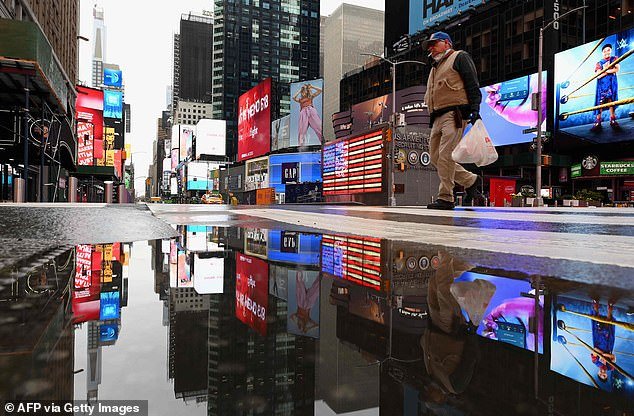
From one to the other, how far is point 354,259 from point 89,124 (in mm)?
45270

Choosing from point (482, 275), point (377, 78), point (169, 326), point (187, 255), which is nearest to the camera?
point (169, 326)

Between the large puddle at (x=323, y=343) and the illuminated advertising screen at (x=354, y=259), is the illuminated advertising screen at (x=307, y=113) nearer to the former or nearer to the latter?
the illuminated advertising screen at (x=354, y=259)

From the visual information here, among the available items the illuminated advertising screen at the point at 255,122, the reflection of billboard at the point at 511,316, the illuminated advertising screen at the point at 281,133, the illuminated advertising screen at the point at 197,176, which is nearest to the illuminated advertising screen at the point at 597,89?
the illuminated advertising screen at the point at 281,133

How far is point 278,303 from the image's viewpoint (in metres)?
1.18

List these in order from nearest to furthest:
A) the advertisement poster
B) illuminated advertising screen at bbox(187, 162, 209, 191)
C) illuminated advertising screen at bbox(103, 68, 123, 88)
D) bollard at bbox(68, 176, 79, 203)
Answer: the advertisement poster < bollard at bbox(68, 176, 79, 203) < illuminated advertising screen at bbox(103, 68, 123, 88) < illuminated advertising screen at bbox(187, 162, 209, 191)

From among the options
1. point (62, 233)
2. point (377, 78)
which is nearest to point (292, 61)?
point (377, 78)

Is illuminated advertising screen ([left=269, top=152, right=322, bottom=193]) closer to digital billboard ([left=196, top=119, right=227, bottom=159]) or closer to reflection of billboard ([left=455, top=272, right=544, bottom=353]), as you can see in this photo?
digital billboard ([left=196, top=119, right=227, bottom=159])

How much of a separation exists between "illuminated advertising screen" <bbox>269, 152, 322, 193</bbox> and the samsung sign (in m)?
23.4

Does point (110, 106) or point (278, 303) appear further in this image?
point (110, 106)

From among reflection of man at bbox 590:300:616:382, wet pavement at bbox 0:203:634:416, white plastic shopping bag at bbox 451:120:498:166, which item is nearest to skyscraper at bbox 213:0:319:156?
white plastic shopping bag at bbox 451:120:498:166

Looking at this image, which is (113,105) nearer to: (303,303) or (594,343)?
(303,303)

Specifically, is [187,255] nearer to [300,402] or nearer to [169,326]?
[169,326]

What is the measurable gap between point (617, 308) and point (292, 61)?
124523 millimetres

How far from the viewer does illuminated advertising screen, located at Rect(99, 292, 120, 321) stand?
1.01 meters
